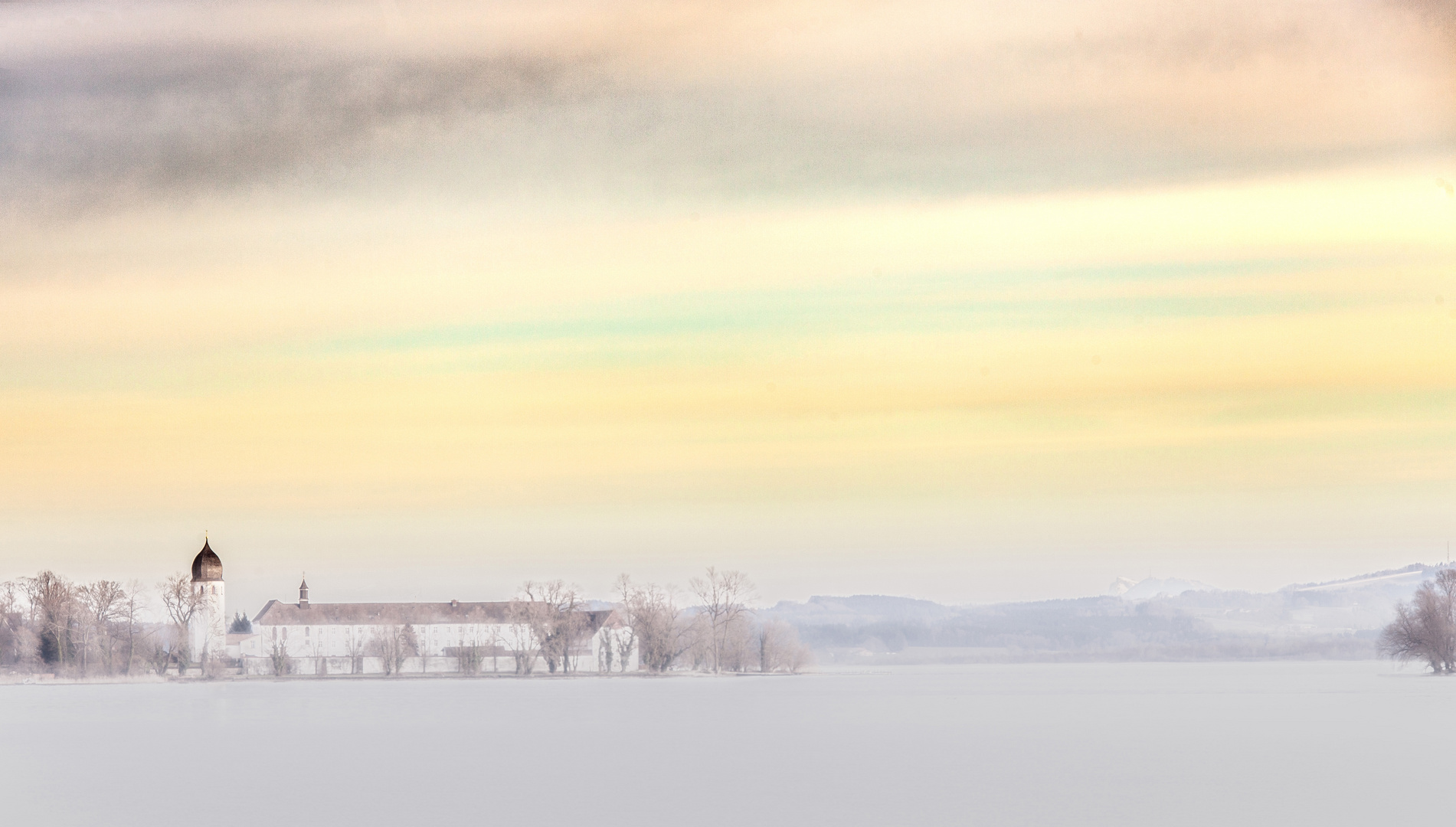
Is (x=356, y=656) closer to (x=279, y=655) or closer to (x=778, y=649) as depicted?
(x=279, y=655)

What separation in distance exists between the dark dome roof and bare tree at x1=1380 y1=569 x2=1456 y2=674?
300 ft

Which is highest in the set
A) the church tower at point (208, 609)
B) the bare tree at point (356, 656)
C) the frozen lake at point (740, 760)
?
the church tower at point (208, 609)

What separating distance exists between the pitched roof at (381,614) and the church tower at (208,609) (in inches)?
335

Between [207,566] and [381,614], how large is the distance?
17.1 metres

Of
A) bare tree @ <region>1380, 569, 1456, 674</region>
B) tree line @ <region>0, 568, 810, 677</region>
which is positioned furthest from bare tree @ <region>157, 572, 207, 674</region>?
bare tree @ <region>1380, 569, 1456, 674</region>

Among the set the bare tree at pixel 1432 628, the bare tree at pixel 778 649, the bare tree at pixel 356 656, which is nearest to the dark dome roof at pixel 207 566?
the bare tree at pixel 356 656

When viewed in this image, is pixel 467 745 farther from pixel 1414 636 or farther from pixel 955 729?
pixel 1414 636

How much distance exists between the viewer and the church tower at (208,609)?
118 metres

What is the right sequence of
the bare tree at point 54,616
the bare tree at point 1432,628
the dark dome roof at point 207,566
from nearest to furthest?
the bare tree at point 1432,628, the bare tree at point 54,616, the dark dome roof at point 207,566

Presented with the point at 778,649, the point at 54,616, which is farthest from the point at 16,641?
the point at 778,649

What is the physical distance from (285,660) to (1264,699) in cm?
7890

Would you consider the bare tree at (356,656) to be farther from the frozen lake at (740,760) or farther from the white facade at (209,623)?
the frozen lake at (740,760)

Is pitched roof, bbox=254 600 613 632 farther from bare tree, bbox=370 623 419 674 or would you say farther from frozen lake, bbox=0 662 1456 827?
frozen lake, bbox=0 662 1456 827

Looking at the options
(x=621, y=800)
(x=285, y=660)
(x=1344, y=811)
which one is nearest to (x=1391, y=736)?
(x=1344, y=811)
